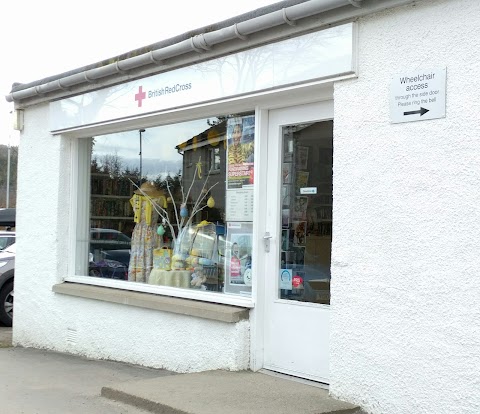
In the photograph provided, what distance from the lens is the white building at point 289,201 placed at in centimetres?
452

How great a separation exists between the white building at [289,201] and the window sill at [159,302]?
0.02m

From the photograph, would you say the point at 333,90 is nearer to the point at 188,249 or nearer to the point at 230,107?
the point at 230,107

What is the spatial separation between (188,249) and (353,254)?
2595 millimetres

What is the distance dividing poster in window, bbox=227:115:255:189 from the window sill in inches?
45.1

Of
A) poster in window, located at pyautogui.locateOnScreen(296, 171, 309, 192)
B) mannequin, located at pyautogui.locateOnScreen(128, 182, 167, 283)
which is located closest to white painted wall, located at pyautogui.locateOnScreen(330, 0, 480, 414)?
poster in window, located at pyautogui.locateOnScreen(296, 171, 309, 192)

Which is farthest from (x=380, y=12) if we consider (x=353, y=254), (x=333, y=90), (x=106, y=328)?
(x=106, y=328)

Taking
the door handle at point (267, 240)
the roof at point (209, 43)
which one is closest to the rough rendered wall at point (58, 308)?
the roof at point (209, 43)

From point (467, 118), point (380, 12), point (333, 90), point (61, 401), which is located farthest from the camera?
point (61, 401)

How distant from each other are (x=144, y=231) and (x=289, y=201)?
2.36 m

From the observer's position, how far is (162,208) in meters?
7.62

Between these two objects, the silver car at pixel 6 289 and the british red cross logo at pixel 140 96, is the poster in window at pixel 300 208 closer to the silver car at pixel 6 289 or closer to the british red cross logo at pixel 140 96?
the british red cross logo at pixel 140 96

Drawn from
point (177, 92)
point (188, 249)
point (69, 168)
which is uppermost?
point (177, 92)

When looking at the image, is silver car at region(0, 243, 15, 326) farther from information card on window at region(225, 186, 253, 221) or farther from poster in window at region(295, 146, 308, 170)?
poster in window at region(295, 146, 308, 170)

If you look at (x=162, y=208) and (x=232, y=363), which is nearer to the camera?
(x=232, y=363)
